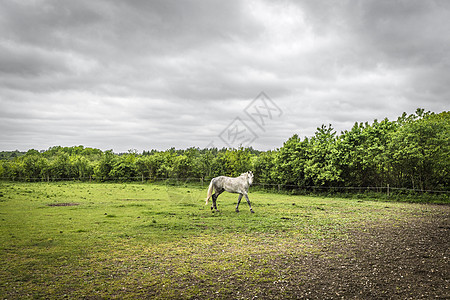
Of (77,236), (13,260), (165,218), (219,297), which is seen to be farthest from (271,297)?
(165,218)

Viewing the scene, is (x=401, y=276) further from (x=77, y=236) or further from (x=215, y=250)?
(x=77, y=236)

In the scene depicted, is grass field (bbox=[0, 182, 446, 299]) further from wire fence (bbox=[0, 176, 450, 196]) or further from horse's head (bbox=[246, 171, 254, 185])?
wire fence (bbox=[0, 176, 450, 196])

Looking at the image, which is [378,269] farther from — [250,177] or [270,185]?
[270,185]

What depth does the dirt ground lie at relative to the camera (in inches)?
196

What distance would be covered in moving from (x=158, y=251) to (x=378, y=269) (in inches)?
214

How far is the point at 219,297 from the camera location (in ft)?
16.1

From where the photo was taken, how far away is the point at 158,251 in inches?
300

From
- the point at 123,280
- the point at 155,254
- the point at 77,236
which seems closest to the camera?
the point at 123,280

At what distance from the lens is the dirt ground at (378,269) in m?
4.98

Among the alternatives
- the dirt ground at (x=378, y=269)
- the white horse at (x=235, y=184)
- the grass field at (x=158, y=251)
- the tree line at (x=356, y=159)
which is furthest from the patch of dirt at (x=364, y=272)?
the tree line at (x=356, y=159)

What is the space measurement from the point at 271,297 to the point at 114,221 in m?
8.83

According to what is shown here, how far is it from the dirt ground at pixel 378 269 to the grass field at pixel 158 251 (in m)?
0.48

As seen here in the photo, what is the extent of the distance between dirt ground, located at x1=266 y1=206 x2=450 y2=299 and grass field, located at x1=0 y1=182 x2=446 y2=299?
0.48m

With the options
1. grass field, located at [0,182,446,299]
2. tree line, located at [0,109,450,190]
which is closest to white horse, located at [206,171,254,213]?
grass field, located at [0,182,446,299]
